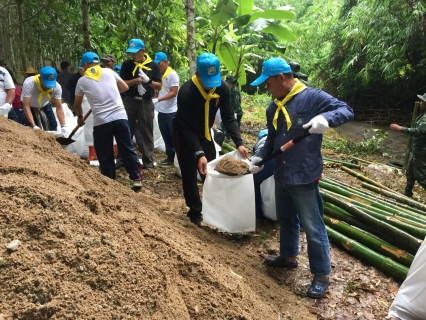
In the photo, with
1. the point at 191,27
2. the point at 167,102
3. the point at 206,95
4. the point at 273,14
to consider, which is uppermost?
the point at 273,14

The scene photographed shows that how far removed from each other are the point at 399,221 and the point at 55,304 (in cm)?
288

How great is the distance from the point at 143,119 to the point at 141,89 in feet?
1.48

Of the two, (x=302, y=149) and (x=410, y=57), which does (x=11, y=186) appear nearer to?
(x=302, y=149)

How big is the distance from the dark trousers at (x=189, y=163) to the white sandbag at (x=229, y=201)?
25 cm

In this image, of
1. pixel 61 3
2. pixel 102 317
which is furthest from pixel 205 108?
pixel 61 3

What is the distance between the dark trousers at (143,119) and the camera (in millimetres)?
5130

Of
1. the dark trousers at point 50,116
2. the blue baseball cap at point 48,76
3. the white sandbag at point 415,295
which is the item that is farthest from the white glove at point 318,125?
the dark trousers at point 50,116

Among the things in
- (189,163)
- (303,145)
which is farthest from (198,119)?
(303,145)

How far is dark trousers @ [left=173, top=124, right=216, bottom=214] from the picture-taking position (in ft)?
11.3

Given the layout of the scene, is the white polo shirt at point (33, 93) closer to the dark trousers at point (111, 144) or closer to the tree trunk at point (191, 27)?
the dark trousers at point (111, 144)

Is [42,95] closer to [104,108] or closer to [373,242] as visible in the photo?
[104,108]

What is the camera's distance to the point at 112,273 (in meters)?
1.68

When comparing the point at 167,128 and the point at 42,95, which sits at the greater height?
the point at 42,95

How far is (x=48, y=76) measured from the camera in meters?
4.96
